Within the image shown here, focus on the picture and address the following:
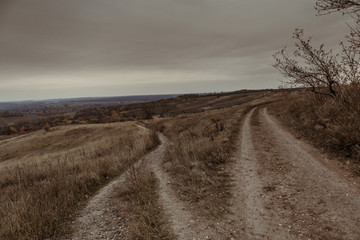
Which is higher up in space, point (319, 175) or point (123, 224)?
point (319, 175)

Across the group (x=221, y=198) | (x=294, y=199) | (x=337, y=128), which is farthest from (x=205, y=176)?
(x=337, y=128)

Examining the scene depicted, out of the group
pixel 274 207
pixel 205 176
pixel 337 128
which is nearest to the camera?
pixel 274 207

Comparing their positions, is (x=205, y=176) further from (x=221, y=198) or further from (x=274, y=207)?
(x=274, y=207)

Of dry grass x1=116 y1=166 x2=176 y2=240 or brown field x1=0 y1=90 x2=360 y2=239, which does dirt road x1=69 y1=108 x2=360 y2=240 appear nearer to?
brown field x1=0 y1=90 x2=360 y2=239

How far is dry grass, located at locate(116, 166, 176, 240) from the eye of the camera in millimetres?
4070

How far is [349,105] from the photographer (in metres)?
7.57

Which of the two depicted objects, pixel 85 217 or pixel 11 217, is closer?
pixel 11 217

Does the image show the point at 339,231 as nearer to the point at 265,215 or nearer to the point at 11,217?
the point at 265,215

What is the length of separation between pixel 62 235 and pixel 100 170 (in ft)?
15.2

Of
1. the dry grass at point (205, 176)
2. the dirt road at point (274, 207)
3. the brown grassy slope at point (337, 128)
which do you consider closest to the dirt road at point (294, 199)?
the dirt road at point (274, 207)

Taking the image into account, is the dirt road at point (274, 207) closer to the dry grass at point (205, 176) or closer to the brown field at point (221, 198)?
the brown field at point (221, 198)

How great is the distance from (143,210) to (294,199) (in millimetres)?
3933

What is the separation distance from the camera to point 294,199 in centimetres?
452

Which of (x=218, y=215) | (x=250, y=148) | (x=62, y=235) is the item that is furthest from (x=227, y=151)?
(x=62, y=235)
